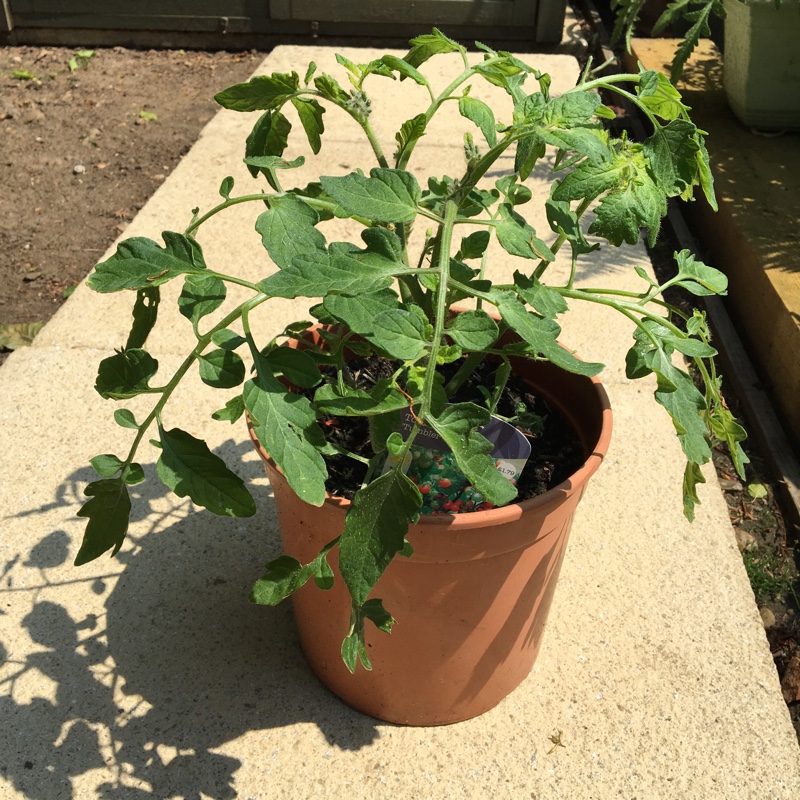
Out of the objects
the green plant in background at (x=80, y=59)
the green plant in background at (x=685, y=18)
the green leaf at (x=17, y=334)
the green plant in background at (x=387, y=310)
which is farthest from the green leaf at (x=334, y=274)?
the green plant in background at (x=80, y=59)

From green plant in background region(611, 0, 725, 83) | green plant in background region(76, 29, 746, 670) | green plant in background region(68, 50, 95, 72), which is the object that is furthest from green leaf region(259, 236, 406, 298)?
green plant in background region(68, 50, 95, 72)

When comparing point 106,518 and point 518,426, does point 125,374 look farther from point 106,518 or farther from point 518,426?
point 518,426

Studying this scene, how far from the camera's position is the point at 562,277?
287 centimetres

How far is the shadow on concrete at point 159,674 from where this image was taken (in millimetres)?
1595

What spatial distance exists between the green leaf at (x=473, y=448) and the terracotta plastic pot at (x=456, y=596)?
0.27 meters

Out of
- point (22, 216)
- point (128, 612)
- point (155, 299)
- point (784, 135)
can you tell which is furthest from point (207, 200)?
point (784, 135)

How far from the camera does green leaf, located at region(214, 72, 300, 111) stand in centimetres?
129

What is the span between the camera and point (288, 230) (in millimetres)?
1177

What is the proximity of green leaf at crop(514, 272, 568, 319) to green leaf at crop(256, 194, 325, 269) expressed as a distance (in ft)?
0.90

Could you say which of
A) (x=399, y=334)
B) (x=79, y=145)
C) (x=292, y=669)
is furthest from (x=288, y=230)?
(x=79, y=145)

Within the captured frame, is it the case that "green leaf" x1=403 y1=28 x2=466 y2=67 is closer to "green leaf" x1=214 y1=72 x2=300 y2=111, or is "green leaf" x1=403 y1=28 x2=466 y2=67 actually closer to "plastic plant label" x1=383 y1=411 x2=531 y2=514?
"green leaf" x1=214 y1=72 x2=300 y2=111

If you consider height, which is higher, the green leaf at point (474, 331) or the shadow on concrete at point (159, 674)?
the green leaf at point (474, 331)

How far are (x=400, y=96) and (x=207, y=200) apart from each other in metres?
1.20

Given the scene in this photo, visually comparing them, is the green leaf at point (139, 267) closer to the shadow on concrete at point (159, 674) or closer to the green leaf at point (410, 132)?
the green leaf at point (410, 132)
